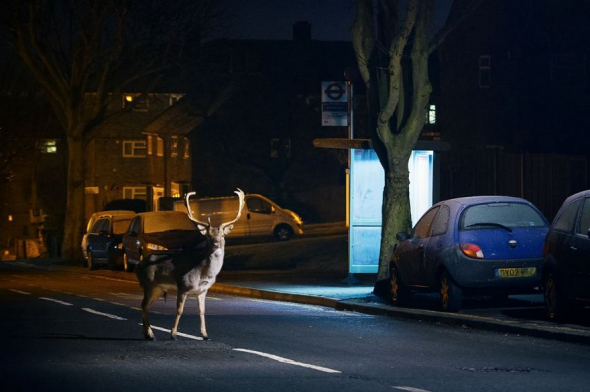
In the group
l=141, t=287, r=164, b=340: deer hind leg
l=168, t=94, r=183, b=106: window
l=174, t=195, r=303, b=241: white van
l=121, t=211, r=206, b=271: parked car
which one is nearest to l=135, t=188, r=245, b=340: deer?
l=141, t=287, r=164, b=340: deer hind leg

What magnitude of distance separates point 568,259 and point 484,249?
2.28m

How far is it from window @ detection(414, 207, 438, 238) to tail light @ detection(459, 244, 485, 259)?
1.48 m

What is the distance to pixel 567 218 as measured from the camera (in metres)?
17.2

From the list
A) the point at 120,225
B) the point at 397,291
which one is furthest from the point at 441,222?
the point at 120,225

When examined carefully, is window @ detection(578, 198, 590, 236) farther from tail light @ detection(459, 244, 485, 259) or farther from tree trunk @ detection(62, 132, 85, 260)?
tree trunk @ detection(62, 132, 85, 260)

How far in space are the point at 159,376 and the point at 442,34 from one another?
1369cm

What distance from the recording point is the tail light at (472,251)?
18.7 meters

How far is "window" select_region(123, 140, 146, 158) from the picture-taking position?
88.8 meters

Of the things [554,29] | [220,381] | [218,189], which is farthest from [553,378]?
[218,189]

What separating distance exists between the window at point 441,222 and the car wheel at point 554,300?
2448mm

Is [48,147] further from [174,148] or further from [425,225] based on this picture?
[425,225]

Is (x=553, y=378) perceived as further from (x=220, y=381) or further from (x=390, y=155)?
(x=390, y=155)

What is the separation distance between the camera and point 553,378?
1174 cm

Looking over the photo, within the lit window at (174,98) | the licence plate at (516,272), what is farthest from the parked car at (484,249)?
the lit window at (174,98)
